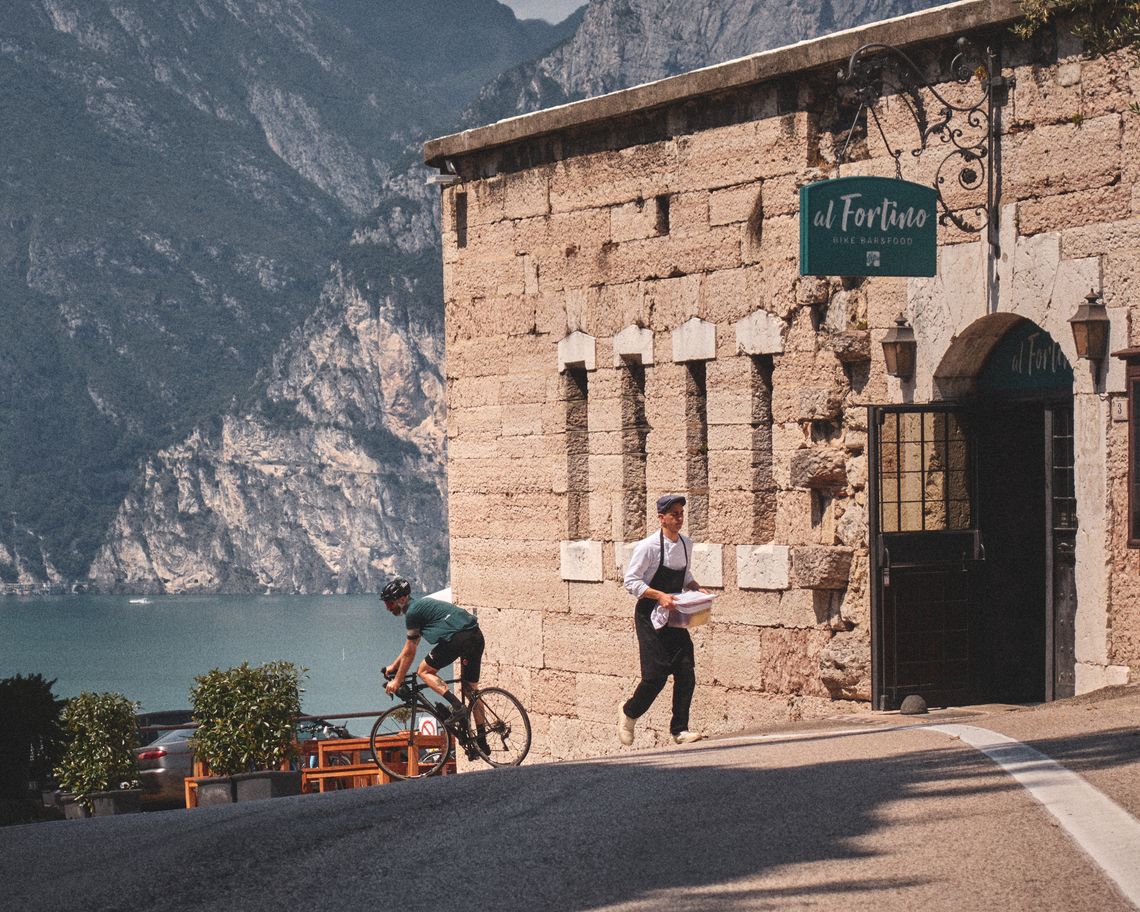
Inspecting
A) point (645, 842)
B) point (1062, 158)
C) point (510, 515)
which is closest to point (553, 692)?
point (510, 515)

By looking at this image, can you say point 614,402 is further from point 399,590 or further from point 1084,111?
point 1084,111

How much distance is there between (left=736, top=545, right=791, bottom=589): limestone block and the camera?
1582 centimetres

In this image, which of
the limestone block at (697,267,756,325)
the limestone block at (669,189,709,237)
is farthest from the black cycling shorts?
the limestone block at (669,189,709,237)

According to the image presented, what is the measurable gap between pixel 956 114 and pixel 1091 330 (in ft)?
7.06

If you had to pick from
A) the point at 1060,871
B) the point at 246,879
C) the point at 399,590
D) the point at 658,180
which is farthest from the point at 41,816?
the point at 1060,871

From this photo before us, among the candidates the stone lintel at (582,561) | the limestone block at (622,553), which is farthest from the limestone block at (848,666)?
the stone lintel at (582,561)

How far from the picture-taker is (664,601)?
41.1 feet

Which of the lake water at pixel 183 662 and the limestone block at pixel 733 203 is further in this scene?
the lake water at pixel 183 662

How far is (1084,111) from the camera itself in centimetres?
1328

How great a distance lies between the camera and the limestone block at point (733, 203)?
16141mm

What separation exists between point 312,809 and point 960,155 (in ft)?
23.9

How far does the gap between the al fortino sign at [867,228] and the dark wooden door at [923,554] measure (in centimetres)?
109

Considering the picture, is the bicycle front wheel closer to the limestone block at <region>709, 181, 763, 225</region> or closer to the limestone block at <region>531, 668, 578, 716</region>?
the limestone block at <region>531, 668, 578, 716</region>

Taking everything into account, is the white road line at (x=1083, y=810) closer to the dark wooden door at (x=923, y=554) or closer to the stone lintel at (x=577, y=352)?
the dark wooden door at (x=923, y=554)
